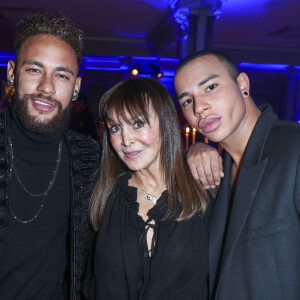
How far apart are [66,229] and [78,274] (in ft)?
0.84

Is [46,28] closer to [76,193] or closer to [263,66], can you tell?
[76,193]

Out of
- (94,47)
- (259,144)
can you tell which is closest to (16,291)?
(259,144)

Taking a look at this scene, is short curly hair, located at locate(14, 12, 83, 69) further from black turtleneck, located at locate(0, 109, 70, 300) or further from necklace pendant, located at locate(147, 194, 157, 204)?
necklace pendant, located at locate(147, 194, 157, 204)

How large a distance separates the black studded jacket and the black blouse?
4.7 inches

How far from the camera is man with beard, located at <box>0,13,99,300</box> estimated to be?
160 cm

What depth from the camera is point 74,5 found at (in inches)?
248

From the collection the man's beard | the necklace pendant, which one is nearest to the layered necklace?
the necklace pendant

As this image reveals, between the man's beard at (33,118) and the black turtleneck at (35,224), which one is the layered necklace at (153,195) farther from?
the man's beard at (33,118)

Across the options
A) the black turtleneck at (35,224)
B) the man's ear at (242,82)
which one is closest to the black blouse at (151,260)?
the black turtleneck at (35,224)

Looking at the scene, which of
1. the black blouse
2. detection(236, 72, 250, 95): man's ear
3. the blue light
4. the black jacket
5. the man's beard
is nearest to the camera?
the black jacket

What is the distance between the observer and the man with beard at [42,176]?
1.60m

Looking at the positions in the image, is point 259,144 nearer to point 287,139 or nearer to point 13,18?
point 287,139

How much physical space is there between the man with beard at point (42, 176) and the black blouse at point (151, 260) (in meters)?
0.20

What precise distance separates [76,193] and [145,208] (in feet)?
1.29
